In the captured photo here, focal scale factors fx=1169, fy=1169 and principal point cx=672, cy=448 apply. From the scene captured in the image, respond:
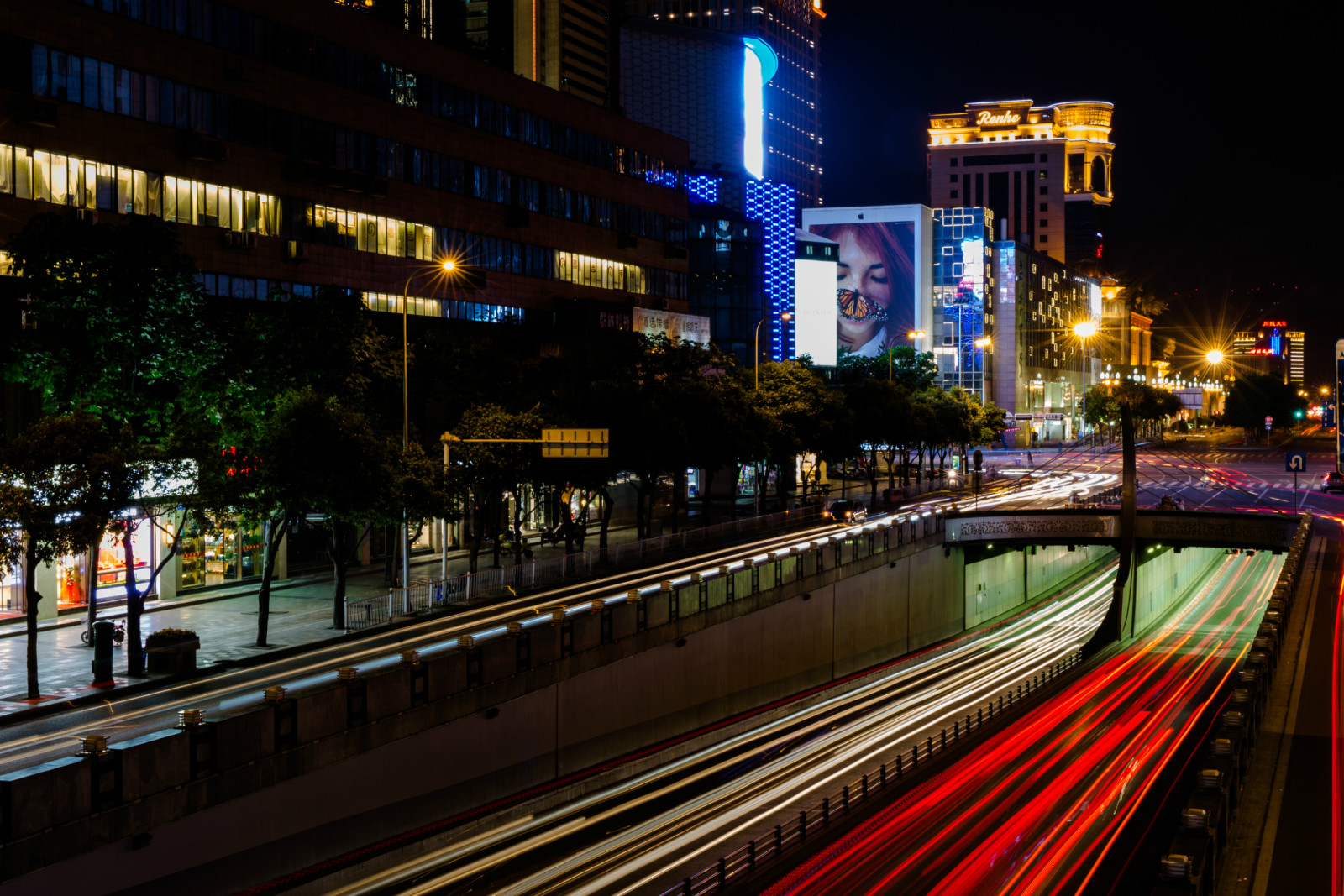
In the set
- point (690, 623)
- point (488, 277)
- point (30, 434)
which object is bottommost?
point (690, 623)

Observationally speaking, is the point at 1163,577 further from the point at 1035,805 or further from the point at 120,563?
the point at 120,563

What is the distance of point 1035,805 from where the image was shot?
22.4 m

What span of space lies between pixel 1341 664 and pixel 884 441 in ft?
184

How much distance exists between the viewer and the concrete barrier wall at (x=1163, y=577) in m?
62.2

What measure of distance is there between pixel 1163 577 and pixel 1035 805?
51966 millimetres

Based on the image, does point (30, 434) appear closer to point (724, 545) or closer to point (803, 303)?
point (724, 545)

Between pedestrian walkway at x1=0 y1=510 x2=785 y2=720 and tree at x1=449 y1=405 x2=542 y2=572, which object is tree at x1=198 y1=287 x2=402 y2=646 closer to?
pedestrian walkway at x1=0 y1=510 x2=785 y2=720

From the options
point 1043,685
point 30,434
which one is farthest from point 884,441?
point 30,434

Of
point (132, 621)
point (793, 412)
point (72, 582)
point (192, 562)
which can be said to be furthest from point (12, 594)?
point (793, 412)

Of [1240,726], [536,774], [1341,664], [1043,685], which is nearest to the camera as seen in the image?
[1240,726]

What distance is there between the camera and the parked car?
6228 cm

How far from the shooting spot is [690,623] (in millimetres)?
35375

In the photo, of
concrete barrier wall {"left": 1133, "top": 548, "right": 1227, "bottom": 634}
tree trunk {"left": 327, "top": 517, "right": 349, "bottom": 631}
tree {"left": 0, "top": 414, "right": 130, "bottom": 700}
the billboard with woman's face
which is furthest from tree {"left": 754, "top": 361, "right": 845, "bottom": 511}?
the billboard with woman's face

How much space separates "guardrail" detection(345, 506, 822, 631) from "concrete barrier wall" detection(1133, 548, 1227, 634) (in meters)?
25.2
